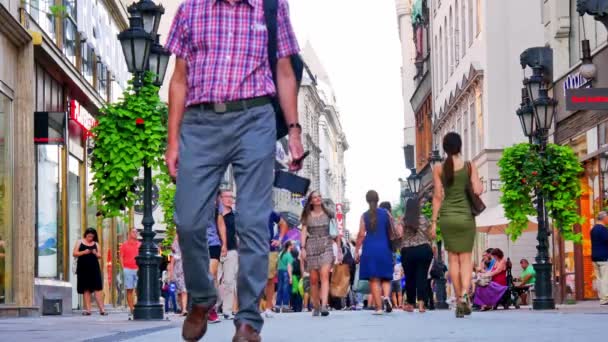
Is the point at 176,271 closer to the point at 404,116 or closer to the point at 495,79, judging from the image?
the point at 495,79

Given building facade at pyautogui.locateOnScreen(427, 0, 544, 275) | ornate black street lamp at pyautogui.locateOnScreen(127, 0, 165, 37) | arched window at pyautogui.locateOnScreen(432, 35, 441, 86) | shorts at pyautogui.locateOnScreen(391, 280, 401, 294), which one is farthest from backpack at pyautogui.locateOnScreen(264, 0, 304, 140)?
arched window at pyautogui.locateOnScreen(432, 35, 441, 86)

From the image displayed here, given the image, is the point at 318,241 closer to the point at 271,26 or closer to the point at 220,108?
the point at 271,26

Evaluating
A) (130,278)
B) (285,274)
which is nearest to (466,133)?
(285,274)

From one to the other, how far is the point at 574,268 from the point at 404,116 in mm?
67143

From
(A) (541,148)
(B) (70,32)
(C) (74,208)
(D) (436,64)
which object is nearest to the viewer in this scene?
(A) (541,148)

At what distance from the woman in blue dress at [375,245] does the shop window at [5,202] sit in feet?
25.5

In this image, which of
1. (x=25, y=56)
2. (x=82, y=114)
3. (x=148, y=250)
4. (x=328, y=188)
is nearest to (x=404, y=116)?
(x=328, y=188)

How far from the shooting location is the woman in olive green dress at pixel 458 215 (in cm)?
1481

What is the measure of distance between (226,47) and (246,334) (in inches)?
59.4

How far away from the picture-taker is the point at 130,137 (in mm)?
20719

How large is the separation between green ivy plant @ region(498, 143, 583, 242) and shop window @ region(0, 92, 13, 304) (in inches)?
360

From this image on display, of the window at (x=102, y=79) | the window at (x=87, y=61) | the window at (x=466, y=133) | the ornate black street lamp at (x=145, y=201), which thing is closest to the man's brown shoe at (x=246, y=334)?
the ornate black street lamp at (x=145, y=201)

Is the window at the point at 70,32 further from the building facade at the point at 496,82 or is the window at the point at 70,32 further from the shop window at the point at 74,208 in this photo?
the building facade at the point at 496,82

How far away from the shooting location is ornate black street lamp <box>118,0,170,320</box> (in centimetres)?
1870
